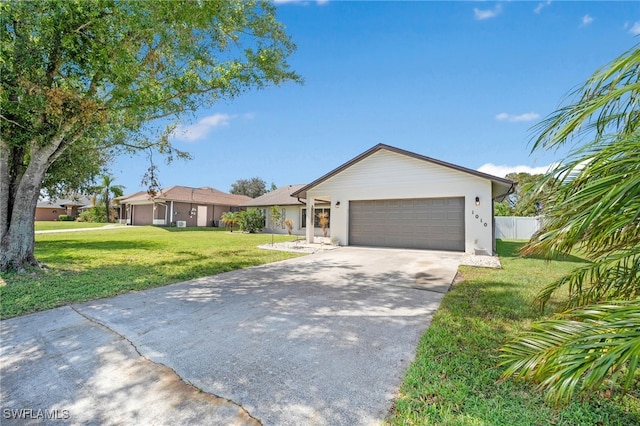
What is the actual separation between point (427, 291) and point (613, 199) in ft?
15.0

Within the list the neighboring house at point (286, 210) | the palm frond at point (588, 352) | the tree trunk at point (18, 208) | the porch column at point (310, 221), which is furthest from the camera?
the neighboring house at point (286, 210)

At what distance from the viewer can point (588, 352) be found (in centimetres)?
126

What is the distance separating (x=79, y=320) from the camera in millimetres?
4062

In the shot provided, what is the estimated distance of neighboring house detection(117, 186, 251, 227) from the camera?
2816 centimetres

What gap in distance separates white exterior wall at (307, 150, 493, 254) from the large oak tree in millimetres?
6713

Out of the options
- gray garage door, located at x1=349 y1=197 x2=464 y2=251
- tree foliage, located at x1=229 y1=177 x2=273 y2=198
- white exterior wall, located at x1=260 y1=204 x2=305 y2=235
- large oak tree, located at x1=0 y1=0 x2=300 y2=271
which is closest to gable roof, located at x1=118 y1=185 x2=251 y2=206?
white exterior wall, located at x1=260 y1=204 x2=305 y2=235

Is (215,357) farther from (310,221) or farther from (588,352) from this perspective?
(310,221)

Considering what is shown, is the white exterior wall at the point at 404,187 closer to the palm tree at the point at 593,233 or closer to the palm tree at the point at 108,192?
the palm tree at the point at 593,233

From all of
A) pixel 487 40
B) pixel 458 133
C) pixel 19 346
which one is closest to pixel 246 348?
pixel 19 346

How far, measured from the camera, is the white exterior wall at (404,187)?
11.2m

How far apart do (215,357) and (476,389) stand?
2510 mm

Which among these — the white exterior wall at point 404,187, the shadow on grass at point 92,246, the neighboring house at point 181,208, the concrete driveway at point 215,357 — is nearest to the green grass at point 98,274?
the concrete driveway at point 215,357

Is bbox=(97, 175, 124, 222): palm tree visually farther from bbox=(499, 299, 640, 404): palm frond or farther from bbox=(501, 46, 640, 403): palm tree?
bbox=(499, 299, 640, 404): palm frond

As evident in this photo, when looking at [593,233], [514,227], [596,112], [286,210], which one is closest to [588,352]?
[593,233]
